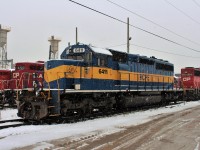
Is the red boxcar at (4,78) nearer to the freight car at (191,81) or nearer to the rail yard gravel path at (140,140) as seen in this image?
the rail yard gravel path at (140,140)

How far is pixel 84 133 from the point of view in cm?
1203

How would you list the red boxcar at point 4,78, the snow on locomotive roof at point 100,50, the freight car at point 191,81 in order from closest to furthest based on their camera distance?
the snow on locomotive roof at point 100,50
the red boxcar at point 4,78
the freight car at point 191,81

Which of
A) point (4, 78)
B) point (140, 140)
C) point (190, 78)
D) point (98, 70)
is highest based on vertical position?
point (190, 78)

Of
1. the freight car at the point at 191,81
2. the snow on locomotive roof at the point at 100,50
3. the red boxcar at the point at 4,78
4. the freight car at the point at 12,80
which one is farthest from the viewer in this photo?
the freight car at the point at 191,81

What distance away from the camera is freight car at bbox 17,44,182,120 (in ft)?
50.1

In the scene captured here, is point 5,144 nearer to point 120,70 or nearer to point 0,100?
point 120,70

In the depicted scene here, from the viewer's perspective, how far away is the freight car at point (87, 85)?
50.1ft

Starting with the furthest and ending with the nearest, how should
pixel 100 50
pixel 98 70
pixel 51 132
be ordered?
pixel 100 50 < pixel 98 70 < pixel 51 132

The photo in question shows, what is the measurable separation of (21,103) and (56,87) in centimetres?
178

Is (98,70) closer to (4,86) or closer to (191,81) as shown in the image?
(4,86)

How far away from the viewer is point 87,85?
55.8ft

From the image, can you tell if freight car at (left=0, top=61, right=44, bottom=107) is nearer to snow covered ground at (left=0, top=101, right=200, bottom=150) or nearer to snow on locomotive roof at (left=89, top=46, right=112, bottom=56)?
snow on locomotive roof at (left=89, top=46, right=112, bottom=56)

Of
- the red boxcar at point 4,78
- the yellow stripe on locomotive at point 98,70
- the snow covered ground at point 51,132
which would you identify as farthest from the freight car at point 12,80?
the snow covered ground at point 51,132

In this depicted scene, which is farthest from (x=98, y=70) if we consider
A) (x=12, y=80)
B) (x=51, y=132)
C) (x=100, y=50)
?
(x=12, y=80)
